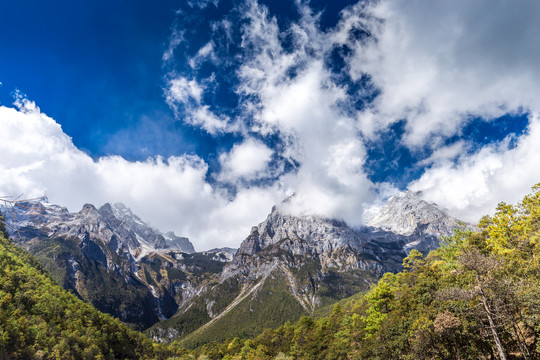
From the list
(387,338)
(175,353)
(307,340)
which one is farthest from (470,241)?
(175,353)

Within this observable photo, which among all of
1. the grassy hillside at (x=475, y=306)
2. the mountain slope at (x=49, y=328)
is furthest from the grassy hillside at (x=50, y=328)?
the grassy hillside at (x=475, y=306)

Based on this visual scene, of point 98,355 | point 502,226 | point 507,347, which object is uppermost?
point 502,226

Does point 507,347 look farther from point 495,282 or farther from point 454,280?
point 495,282

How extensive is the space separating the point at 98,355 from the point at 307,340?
7607 cm

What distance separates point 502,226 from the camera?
1977 inches

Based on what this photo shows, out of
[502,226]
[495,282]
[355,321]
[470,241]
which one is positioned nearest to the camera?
[495,282]

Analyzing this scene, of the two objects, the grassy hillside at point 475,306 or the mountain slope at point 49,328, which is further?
the mountain slope at point 49,328

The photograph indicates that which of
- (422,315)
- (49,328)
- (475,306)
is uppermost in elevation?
(49,328)

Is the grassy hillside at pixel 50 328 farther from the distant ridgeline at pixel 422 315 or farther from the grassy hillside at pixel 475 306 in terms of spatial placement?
the grassy hillside at pixel 475 306

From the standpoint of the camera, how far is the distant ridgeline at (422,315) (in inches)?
1222

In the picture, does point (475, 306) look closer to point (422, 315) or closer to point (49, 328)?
point (422, 315)

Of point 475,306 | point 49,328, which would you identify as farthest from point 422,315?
point 49,328

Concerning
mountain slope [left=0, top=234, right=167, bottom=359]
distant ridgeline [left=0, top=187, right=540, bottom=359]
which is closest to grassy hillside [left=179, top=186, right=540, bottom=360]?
distant ridgeline [left=0, top=187, right=540, bottom=359]

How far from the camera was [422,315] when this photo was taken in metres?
45.9
